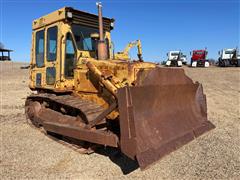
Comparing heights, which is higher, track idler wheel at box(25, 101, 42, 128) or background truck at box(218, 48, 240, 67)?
background truck at box(218, 48, 240, 67)

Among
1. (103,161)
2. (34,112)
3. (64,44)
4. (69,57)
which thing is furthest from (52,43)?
(103,161)

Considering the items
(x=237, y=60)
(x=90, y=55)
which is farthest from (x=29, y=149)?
(x=237, y=60)

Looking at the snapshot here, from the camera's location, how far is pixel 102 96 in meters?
5.92

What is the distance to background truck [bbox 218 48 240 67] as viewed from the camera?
3275 cm

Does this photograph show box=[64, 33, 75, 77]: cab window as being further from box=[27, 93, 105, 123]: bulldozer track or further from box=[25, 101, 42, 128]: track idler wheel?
box=[25, 101, 42, 128]: track idler wheel

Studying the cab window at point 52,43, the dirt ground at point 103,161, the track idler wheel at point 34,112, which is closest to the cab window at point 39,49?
the cab window at point 52,43

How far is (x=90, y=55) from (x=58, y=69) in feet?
2.78

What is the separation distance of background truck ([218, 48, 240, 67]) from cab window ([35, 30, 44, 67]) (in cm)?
2923

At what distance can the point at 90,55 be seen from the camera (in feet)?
22.7

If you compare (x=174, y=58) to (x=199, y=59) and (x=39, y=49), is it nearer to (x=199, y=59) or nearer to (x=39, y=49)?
(x=199, y=59)

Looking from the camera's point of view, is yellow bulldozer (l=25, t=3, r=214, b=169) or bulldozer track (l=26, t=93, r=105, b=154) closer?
yellow bulldozer (l=25, t=3, r=214, b=169)

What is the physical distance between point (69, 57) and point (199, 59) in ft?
98.4

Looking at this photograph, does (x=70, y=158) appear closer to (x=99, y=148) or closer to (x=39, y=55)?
Answer: (x=99, y=148)

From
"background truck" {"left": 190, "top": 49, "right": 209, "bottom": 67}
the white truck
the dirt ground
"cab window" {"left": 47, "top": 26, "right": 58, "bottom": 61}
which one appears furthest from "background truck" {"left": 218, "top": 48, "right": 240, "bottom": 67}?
"cab window" {"left": 47, "top": 26, "right": 58, "bottom": 61}
